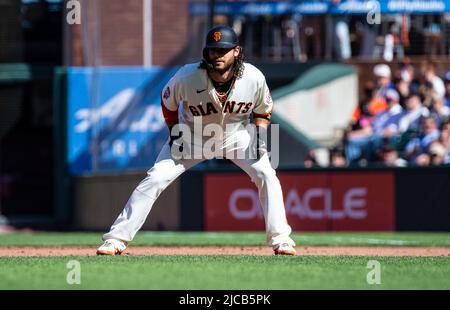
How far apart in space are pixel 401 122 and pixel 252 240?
4912mm

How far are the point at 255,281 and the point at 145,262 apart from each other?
4.02ft

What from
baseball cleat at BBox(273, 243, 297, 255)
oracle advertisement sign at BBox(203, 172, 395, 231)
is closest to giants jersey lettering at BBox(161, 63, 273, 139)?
baseball cleat at BBox(273, 243, 297, 255)

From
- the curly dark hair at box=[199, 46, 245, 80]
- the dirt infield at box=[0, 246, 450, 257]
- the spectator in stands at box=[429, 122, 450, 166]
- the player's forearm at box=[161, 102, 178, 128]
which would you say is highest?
the curly dark hair at box=[199, 46, 245, 80]

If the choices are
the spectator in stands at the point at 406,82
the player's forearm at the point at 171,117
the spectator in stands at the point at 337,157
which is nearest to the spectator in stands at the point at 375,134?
the spectator in stands at the point at 337,157

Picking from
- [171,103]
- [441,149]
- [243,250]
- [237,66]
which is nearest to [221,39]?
[237,66]

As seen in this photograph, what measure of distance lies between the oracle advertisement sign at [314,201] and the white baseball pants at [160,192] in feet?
22.5

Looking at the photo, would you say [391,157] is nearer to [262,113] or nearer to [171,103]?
[262,113]

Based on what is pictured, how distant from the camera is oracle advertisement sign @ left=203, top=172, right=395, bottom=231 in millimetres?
15859

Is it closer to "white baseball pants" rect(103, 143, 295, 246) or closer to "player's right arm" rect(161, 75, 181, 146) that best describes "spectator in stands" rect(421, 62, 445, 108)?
"white baseball pants" rect(103, 143, 295, 246)

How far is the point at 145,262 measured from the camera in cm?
798

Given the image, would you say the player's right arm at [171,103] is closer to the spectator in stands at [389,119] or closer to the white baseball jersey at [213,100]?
the white baseball jersey at [213,100]

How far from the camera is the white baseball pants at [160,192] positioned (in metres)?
8.85

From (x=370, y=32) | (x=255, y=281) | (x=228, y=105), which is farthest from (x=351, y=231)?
(x=255, y=281)
